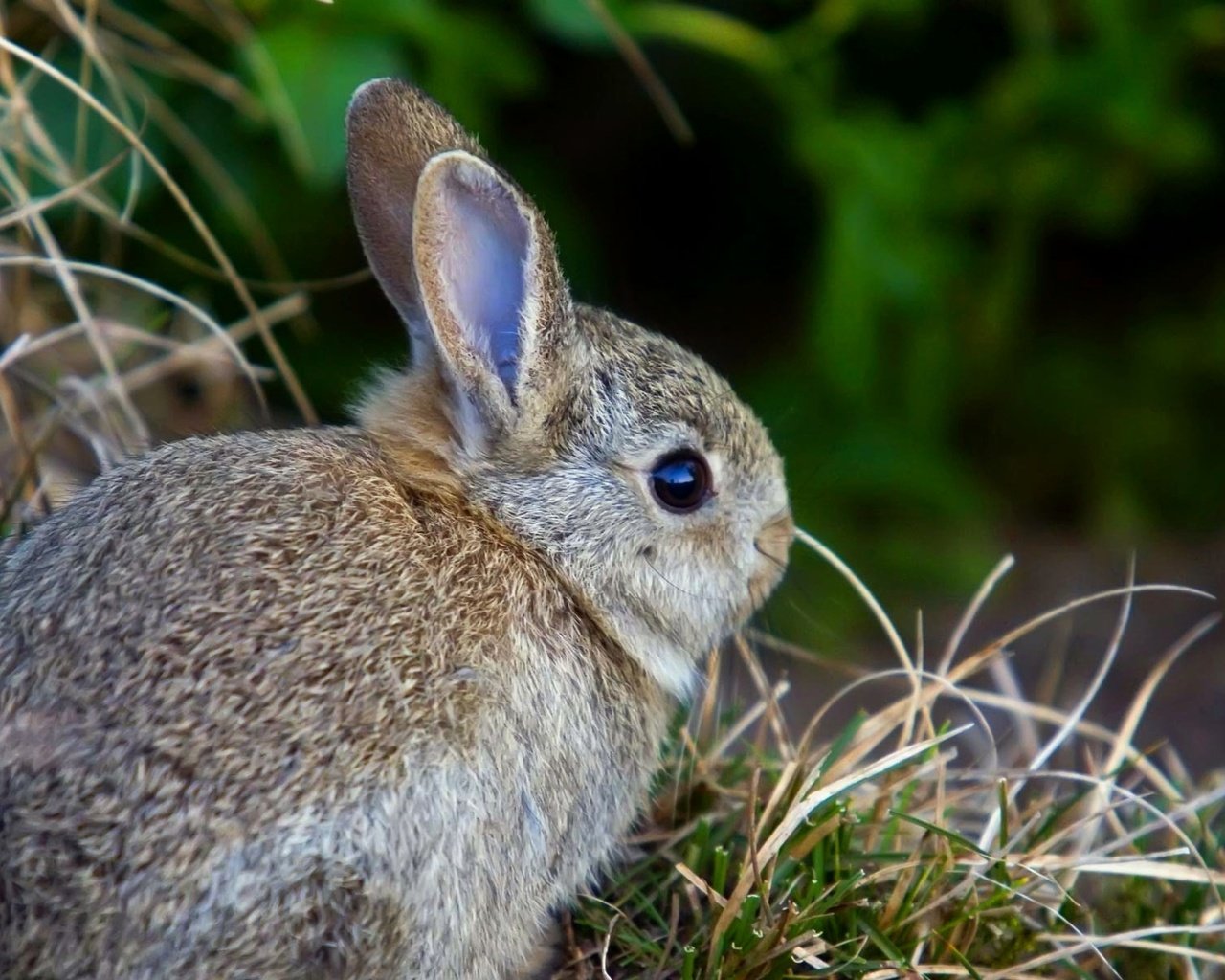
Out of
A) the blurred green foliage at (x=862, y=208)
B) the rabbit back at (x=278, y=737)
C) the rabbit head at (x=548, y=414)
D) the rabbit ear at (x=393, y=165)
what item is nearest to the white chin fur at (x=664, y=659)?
the rabbit head at (x=548, y=414)

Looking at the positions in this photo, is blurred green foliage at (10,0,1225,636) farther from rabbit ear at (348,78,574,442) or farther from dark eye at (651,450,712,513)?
dark eye at (651,450,712,513)

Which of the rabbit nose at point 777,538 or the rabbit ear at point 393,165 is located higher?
the rabbit ear at point 393,165

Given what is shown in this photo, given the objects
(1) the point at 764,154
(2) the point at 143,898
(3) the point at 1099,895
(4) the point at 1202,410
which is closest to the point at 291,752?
(2) the point at 143,898

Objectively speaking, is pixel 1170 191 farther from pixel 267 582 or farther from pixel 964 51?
pixel 267 582

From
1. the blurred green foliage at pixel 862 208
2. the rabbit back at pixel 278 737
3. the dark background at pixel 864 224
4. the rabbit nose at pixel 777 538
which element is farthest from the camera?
the blurred green foliage at pixel 862 208

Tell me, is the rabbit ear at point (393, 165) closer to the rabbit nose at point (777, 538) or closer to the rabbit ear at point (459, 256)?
the rabbit ear at point (459, 256)

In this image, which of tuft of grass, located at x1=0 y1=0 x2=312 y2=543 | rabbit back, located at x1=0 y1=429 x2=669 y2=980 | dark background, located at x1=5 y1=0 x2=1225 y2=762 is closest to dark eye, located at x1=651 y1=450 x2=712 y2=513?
rabbit back, located at x1=0 y1=429 x2=669 y2=980
